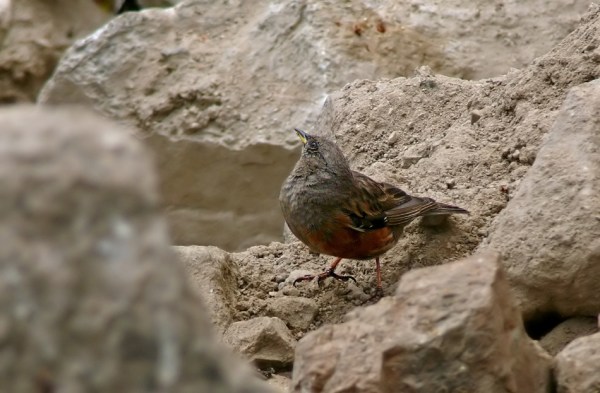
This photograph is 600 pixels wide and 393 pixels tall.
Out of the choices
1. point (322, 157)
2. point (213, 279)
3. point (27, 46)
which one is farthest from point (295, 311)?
point (27, 46)

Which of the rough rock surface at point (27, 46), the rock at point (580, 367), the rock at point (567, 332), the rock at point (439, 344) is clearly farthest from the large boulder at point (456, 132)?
the rough rock surface at point (27, 46)

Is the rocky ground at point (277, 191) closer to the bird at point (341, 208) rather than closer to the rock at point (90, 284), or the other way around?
the rock at point (90, 284)

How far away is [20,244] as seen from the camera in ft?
7.54

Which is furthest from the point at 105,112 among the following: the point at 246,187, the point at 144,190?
the point at 144,190

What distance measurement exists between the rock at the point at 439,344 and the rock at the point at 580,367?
9 centimetres

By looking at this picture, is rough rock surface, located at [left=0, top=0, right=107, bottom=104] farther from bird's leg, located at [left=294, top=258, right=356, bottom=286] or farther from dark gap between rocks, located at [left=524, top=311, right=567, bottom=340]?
dark gap between rocks, located at [left=524, top=311, right=567, bottom=340]

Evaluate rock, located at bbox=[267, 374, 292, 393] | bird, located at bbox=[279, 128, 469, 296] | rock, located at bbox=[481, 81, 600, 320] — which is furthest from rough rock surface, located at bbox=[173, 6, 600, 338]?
rock, located at bbox=[481, 81, 600, 320]

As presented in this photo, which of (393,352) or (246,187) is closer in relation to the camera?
(393,352)

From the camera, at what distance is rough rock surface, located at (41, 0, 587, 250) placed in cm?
837

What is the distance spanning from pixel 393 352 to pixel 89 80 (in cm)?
607

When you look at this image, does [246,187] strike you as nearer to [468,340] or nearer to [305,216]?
[305,216]

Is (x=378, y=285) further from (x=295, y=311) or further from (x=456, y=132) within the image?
(x=456, y=132)

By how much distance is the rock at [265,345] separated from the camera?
4996mm

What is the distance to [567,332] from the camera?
4648 millimetres
